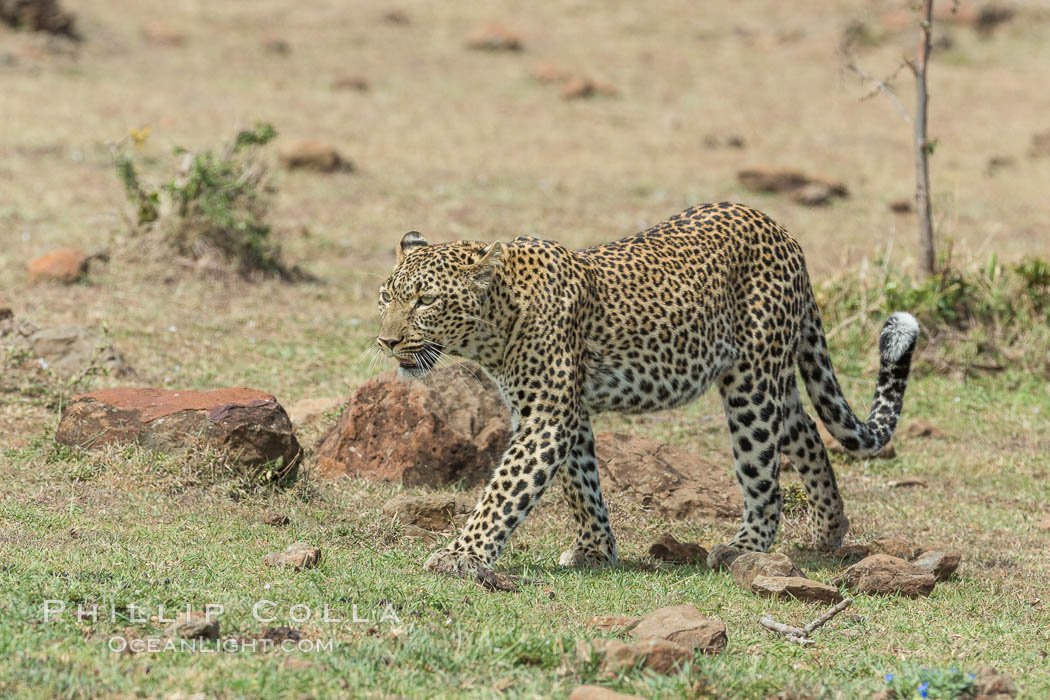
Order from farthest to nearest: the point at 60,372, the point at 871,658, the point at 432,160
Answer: the point at 432,160
the point at 60,372
the point at 871,658

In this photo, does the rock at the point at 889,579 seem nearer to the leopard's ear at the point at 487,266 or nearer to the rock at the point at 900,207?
the leopard's ear at the point at 487,266

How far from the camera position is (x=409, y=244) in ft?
27.9

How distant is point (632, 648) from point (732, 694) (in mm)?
473

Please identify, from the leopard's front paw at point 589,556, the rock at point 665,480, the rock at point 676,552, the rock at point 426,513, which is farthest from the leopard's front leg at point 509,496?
the rock at point 665,480

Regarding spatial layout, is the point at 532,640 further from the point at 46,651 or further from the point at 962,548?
the point at 962,548

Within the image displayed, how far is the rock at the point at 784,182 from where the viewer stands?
20.9 m

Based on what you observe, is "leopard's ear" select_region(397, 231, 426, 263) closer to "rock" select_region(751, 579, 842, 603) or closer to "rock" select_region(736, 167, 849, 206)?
"rock" select_region(751, 579, 842, 603)

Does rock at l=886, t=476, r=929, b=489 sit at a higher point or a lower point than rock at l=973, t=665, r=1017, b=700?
lower

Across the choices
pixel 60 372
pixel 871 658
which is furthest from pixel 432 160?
pixel 871 658

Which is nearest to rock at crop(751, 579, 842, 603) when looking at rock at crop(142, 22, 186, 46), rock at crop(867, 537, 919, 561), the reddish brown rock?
the reddish brown rock

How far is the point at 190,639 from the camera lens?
6.01 meters

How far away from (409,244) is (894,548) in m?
3.79

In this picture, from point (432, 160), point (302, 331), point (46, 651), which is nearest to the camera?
point (46, 651)

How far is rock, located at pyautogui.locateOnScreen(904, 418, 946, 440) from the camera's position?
1234 cm
